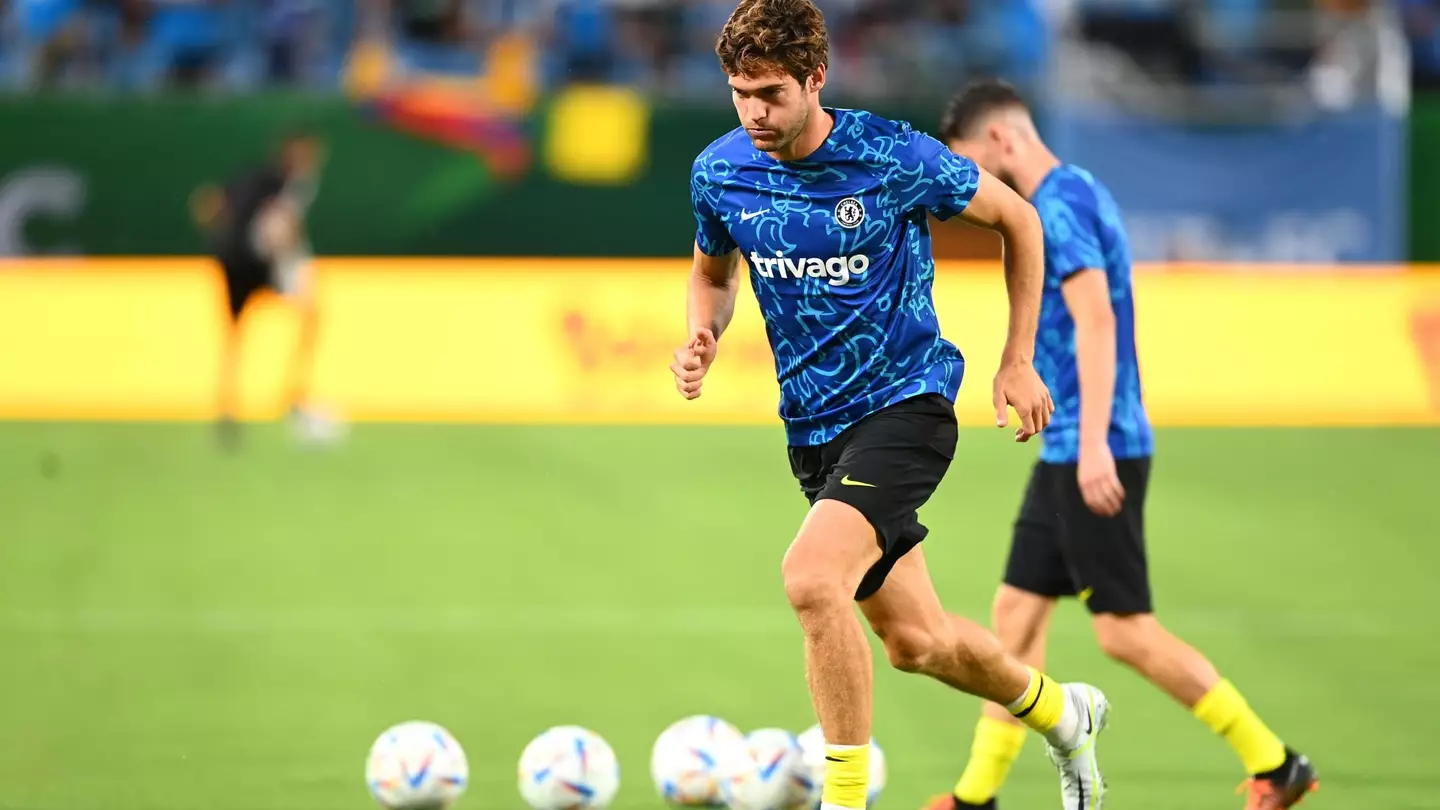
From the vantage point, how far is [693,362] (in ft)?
18.8

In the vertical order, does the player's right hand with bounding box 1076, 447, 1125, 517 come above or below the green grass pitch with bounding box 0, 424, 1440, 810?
above

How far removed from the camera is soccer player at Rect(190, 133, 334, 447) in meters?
15.8

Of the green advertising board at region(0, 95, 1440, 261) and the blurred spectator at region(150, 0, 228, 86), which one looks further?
the blurred spectator at region(150, 0, 228, 86)

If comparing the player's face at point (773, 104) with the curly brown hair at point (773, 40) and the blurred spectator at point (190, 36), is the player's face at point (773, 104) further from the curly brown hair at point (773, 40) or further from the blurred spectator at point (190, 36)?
the blurred spectator at point (190, 36)

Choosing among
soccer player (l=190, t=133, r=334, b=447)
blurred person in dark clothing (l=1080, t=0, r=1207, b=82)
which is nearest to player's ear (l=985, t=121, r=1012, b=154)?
soccer player (l=190, t=133, r=334, b=447)

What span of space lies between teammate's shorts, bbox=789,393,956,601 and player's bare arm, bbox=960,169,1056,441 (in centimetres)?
20

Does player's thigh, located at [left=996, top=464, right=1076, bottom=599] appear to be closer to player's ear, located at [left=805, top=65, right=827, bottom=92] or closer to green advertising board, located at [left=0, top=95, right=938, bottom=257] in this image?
player's ear, located at [left=805, top=65, right=827, bottom=92]

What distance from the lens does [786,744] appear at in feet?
20.4

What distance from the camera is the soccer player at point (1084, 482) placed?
253 inches

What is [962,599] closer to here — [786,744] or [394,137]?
[786,744]

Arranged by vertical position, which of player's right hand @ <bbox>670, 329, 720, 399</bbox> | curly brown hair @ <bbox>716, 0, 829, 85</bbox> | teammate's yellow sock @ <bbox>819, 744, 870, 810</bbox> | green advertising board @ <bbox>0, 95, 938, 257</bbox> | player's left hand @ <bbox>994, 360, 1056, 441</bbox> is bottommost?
teammate's yellow sock @ <bbox>819, 744, 870, 810</bbox>

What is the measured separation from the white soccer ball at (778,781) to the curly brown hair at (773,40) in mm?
2003

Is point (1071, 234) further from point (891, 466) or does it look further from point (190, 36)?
Answer: point (190, 36)

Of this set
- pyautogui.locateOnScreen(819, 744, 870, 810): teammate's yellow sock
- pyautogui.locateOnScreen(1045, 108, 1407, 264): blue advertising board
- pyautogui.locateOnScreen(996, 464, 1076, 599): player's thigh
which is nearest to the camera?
pyautogui.locateOnScreen(819, 744, 870, 810): teammate's yellow sock
